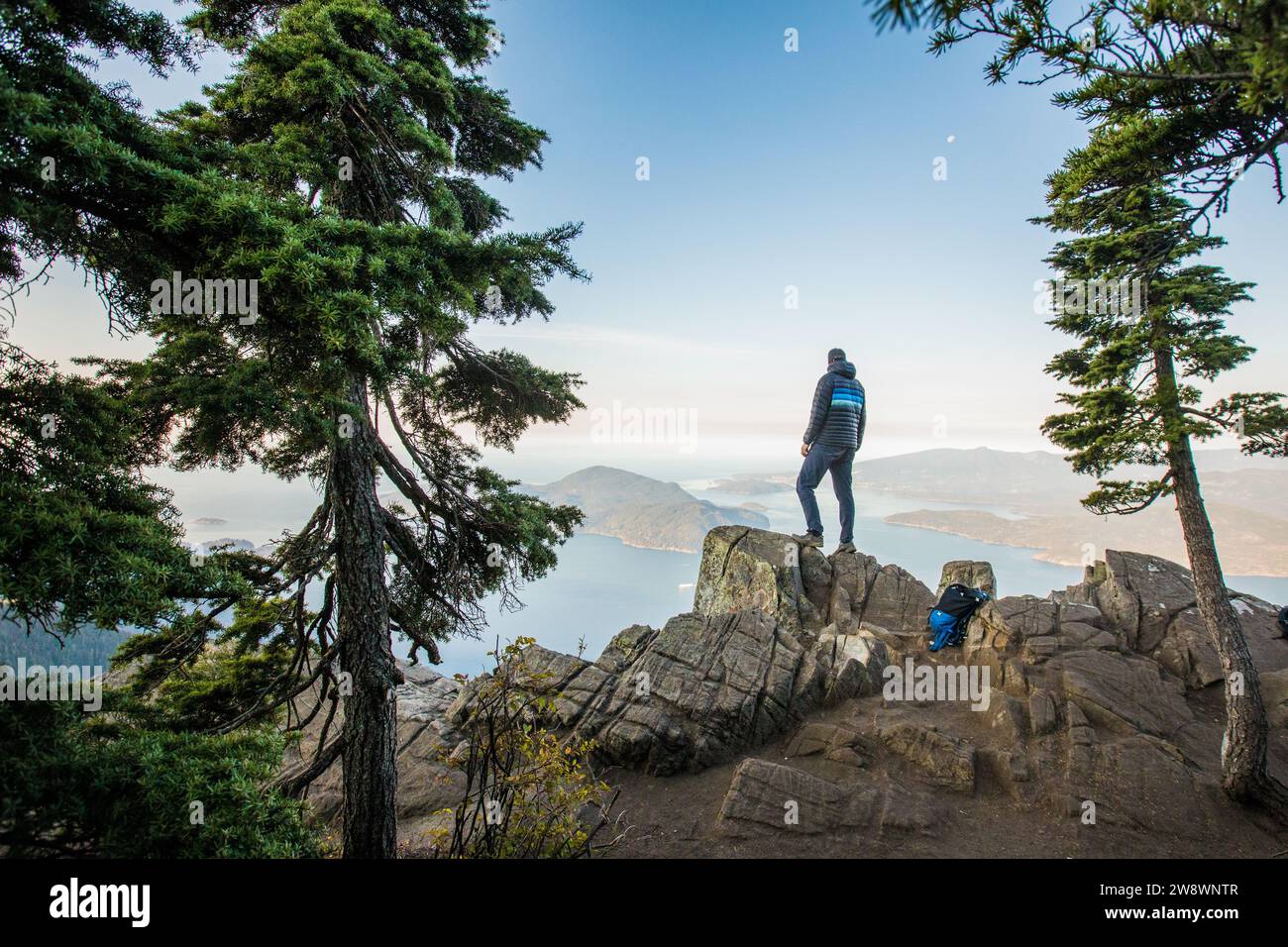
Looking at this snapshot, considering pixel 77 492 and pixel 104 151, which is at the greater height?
pixel 104 151

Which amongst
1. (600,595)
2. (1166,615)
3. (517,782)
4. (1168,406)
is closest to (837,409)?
(1168,406)

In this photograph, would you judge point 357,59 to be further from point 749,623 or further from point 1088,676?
point 1088,676

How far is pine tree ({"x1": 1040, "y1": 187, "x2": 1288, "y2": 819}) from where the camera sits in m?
6.05

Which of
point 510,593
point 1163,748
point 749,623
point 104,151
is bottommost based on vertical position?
point 1163,748

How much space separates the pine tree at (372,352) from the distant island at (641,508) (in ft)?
295

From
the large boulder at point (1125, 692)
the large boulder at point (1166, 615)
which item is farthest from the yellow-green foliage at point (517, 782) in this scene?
the large boulder at point (1166, 615)

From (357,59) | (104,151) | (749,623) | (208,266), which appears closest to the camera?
(104,151)

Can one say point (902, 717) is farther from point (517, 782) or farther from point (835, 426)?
point (517, 782)

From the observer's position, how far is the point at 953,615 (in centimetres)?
970

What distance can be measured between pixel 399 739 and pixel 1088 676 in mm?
12581

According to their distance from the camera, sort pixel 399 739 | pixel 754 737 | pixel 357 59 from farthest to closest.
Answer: pixel 399 739, pixel 754 737, pixel 357 59

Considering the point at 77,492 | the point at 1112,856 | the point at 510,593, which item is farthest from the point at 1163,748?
the point at 77,492

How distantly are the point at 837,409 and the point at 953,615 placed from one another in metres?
4.99

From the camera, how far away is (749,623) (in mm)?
9461
